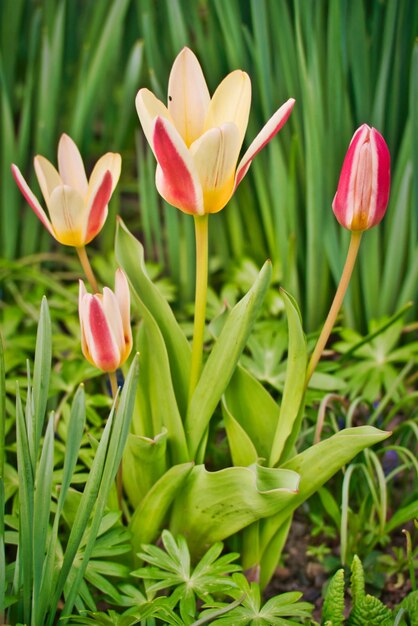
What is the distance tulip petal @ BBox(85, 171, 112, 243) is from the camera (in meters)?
1.16

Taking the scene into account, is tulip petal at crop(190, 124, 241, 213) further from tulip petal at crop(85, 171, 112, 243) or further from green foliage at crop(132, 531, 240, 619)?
green foliage at crop(132, 531, 240, 619)

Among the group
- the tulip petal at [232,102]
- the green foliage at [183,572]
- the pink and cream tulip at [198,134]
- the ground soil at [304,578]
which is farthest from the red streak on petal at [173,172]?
the ground soil at [304,578]

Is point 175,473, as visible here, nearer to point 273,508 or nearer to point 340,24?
point 273,508

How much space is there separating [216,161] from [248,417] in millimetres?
471

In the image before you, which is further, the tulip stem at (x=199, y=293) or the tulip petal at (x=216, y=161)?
the tulip stem at (x=199, y=293)

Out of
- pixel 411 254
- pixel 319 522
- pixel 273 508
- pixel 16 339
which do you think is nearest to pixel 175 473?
pixel 273 508

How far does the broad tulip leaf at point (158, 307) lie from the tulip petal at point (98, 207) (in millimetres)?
77

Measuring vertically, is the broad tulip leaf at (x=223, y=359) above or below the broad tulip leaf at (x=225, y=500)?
above

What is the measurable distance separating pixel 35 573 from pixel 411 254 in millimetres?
1078

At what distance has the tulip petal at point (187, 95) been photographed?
1.11 meters

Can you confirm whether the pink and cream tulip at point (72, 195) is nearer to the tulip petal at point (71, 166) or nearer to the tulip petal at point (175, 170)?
the tulip petal at point (71, 166)

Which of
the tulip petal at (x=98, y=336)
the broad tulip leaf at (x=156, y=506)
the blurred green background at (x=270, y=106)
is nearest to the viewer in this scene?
the tulip petal at (x=98, y=336)

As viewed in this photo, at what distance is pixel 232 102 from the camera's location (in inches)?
43.9

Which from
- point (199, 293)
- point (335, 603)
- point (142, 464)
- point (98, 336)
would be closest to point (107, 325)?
point (98, 336)
